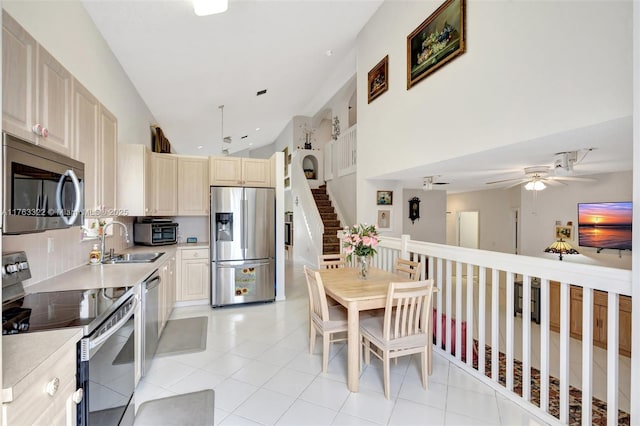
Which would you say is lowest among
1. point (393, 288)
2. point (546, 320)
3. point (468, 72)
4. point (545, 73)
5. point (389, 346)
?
point (389, 346)

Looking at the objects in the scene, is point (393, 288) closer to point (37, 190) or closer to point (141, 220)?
point (37, 190)

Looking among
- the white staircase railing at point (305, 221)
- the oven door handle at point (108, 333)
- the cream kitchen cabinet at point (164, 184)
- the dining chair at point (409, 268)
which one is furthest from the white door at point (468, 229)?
the oven door handle at point (108, 333)

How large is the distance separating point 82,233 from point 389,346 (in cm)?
286

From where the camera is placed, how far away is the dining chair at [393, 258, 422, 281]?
3119mm

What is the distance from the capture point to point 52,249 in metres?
2.19

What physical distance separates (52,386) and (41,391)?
67mm

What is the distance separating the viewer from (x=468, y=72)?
2600 mm

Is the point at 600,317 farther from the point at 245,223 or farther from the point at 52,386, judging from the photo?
the point at 52,386

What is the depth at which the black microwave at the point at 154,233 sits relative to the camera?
4.26 meters

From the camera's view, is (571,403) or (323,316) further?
(323,316)

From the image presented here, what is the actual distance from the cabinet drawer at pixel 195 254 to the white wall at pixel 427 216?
372 cm

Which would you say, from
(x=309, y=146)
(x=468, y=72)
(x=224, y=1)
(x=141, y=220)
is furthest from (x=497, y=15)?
(x=309, y=146)

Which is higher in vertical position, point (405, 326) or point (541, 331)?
point (541, 331)

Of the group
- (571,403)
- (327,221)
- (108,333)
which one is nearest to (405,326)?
(571,403)
